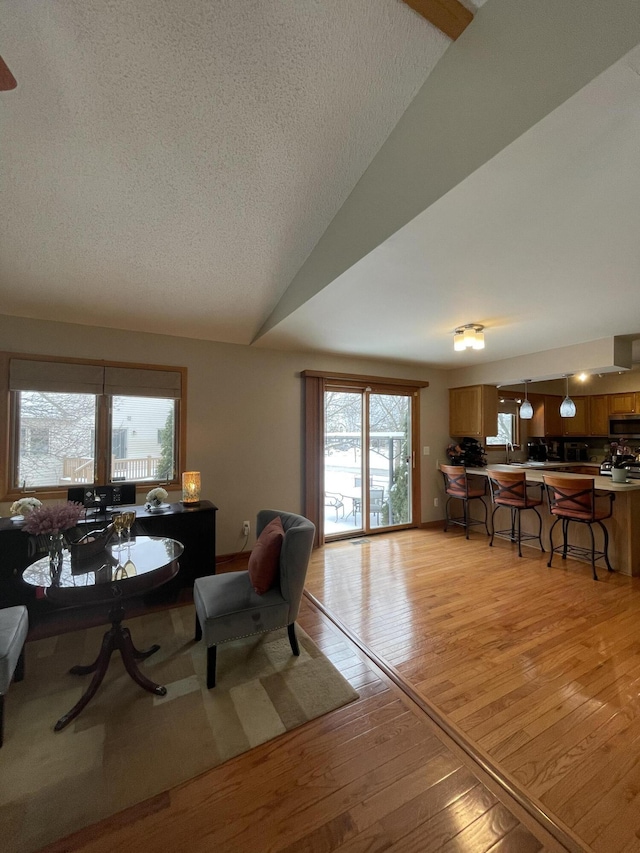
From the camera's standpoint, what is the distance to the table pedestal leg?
1.72 m

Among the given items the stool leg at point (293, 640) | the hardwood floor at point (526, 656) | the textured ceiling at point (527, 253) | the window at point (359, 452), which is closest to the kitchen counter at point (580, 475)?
the hardwood floor at point (526, 656)

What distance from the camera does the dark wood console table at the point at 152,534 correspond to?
8.10ft

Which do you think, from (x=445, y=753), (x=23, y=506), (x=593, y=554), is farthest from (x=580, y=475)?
(x=23, y=506)

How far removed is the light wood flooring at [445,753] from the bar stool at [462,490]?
191cm

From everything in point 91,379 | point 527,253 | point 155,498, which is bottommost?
point 155,498

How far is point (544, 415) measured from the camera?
6.05 meters

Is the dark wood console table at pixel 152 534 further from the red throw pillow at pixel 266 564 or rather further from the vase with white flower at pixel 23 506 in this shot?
the red throw pillow at pixel 266 564

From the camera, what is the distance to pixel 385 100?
154 centimetres

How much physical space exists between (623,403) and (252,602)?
266 inches

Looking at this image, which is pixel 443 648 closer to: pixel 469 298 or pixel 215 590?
pixel 215 590

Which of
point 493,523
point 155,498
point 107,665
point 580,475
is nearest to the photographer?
point 107,665

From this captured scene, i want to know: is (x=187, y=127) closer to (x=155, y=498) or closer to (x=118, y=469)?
(x=155, y=498)

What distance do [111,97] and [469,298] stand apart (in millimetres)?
2328

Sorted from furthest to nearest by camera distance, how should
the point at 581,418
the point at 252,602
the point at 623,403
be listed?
1. the point at 581,418
2. the point at 623,403
3. the point at 252,602
